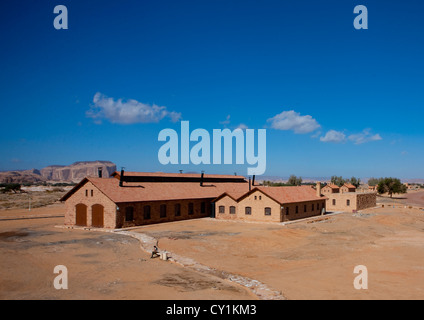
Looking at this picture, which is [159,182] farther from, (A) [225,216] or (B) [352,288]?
(B) [352,288]

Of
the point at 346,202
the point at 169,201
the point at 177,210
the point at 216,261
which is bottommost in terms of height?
the point at 216,261

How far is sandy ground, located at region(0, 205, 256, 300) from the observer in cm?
1321

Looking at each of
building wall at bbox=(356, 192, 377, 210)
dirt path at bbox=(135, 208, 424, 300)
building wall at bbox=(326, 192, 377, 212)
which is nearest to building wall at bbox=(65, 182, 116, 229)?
dirt path at bbox=(135, 208, 424, 300)

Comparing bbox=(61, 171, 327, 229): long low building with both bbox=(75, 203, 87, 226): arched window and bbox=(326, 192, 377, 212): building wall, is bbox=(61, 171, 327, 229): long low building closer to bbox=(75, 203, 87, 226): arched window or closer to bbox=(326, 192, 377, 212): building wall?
bbox=(75, 203, 87, 226): arched window

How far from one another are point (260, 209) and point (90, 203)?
18948 mm

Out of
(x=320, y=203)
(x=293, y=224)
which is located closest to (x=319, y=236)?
(x=293, y=224)

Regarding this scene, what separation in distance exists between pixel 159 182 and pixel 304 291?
31.5 m

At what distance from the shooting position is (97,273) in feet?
54.2

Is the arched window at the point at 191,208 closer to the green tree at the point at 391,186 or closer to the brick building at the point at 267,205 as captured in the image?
the brick building at the point at 267,205

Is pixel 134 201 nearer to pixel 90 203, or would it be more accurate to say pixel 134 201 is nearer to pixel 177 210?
pixel 90 203

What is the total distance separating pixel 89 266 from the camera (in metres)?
18.0

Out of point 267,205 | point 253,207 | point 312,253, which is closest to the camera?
point 312,253

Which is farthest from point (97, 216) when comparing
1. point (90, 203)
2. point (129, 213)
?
point (129, 213)

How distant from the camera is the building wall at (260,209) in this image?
3838 cm
